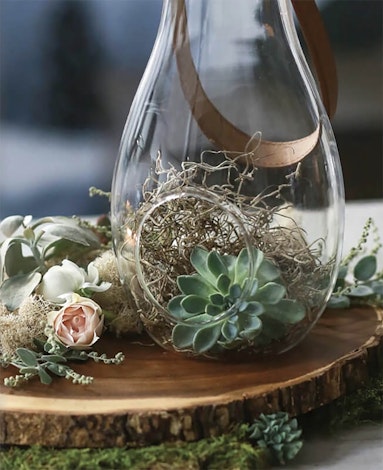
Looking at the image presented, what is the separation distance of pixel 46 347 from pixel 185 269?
126mm

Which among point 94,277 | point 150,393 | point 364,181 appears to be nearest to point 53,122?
point 364,181

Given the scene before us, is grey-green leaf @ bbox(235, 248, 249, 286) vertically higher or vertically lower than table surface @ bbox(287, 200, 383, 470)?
higher

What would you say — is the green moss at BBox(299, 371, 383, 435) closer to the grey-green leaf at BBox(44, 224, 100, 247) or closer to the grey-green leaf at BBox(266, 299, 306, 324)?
the grey-green leaf at BBox(266, 299, 306, 324)

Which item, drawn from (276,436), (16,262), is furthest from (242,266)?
(16,262)

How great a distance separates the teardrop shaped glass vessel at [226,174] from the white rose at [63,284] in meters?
0.05

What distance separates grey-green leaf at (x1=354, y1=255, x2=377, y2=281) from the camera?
0.90m

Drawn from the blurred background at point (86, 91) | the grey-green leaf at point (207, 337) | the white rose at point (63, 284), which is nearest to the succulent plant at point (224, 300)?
the grey-green leaf at point (207, 337)

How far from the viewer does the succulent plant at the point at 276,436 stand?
626 millimetres

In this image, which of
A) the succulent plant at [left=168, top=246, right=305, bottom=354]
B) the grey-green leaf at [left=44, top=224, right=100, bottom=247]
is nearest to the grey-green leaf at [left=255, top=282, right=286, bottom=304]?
the succulent plant at [left=168, top=246, right=305, bottom=354]

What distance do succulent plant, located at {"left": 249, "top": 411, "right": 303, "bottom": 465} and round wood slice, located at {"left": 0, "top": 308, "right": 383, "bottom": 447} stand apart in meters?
0.01

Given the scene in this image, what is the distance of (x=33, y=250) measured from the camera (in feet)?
2.64

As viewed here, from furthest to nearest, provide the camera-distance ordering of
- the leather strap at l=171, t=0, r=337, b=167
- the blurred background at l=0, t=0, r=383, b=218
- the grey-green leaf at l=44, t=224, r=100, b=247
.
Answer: the blurred background at l=0, t=0, r=383, b=218, the grey-green leaf at l=44, t=224, r=100, b=247, the leather strap at l=171, t=0, r=337, b=167

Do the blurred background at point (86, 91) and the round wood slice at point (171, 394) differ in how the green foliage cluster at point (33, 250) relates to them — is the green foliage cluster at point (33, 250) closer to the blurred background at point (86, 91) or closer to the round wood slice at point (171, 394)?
the round wood slice at point (171, 394)

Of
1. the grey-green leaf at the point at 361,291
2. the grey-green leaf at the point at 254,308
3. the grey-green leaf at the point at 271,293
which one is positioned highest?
the grey-green leaf at the point at 271,293
